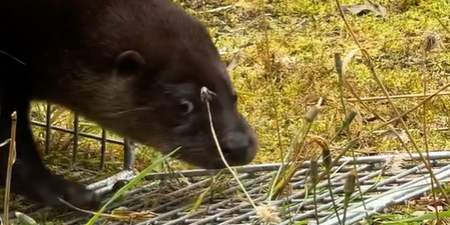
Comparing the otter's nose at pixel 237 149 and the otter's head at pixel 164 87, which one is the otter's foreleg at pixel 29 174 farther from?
the otter's nose at pixel 237 149

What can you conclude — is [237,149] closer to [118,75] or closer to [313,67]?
[118,75]

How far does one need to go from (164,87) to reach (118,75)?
0.12 meters

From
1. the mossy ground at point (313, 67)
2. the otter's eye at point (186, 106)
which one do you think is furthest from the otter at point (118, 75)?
the mossy ground at point (313, 67)

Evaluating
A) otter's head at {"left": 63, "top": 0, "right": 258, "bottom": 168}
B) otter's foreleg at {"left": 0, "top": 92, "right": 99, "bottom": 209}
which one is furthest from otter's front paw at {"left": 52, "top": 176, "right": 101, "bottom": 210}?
otter's head at {"left": 63, "top": 0, "right": 258, "bottom": 168}

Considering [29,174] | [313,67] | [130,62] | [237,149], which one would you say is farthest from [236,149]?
[313,67]

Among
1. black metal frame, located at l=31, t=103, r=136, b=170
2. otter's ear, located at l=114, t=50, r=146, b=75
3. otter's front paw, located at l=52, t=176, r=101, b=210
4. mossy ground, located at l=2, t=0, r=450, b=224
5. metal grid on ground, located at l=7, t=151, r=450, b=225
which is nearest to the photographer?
metal grid on ground, located at l=7, t=151, r=450, b=225

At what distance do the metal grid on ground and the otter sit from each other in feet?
0.22

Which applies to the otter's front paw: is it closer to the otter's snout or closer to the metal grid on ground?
the metal grid on ground

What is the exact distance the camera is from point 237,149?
2.29 m

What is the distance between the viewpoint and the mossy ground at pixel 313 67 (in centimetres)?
297

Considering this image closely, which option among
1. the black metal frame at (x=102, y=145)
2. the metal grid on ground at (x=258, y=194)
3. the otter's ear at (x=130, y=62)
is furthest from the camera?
the black metal frame at (x=102, y=145)

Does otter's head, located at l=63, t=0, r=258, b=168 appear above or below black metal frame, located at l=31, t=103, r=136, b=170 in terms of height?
above

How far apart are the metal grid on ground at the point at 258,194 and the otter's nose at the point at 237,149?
0.05 m

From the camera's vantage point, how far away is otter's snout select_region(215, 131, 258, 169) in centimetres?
229
